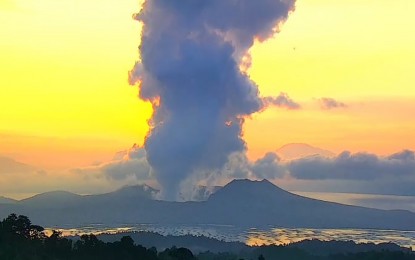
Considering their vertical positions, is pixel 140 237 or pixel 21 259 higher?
pixel 140 237

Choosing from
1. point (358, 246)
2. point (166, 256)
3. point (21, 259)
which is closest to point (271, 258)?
point (358, 246)

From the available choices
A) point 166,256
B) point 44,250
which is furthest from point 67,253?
point 166,256

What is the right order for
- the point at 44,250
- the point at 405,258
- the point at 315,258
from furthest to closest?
the point at 315,258 → the point at 405,258 → the point at 44,250

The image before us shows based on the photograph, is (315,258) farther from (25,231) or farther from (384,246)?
(25,231)

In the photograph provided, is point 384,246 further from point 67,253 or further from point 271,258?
point 67,253

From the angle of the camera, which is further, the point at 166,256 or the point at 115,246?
the point at 166,256

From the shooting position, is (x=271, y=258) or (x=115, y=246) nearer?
(x=115, y=246)

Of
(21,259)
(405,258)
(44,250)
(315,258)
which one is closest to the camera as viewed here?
(21,259)

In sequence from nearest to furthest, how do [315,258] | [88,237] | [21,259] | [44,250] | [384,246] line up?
[21,259] → [44,250] → [88,237] → [315,258] → [384,246]

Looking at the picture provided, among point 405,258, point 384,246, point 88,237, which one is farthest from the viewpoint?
point 384,246
